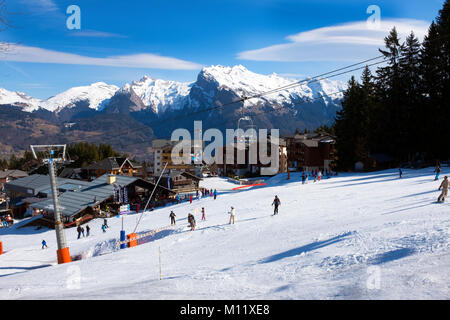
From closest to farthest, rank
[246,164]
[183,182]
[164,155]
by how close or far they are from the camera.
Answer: [183,182] < [246,164] < [164,155]

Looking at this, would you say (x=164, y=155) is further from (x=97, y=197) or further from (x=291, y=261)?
(x=291, y=261)

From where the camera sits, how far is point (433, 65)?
43844mm

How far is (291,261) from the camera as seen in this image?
12.0 metres

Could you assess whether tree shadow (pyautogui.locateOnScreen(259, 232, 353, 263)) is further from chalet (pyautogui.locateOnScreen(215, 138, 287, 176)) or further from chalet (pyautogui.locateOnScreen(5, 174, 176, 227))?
chalet (pyautogui.locateOnScreen(215, 138, 287, 176))

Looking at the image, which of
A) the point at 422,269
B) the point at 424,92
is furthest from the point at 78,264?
the point at 424,92

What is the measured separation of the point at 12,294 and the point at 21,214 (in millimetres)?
66139

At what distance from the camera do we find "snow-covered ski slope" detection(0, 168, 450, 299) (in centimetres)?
873

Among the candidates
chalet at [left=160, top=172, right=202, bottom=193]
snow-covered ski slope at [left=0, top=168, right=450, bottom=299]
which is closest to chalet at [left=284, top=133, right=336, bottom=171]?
chalet at [left=160, top=172, right=202, bottom=193]

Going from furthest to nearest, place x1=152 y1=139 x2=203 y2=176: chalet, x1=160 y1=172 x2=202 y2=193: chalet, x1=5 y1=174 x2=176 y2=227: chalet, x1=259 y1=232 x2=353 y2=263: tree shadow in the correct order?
1. x1=152 y1=139 x2=203 y2=176: chalet
2. x1=160 y1=172 x2=202 y2=193: chalet
3. x1=5 y1=174 x2=176 y2=227: chalet
4. x1=259 y1=232 x2=353 y2=263: tree shadow

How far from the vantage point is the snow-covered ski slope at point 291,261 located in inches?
344

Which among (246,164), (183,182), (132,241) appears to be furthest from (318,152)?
(132,241)
